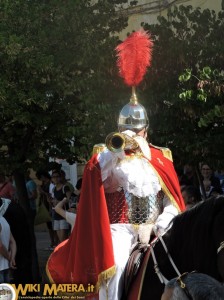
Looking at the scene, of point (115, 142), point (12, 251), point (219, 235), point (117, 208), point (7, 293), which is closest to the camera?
point (219, 235)

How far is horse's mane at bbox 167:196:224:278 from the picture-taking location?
405 cm

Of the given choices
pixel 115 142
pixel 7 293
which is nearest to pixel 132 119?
pixel 115 142

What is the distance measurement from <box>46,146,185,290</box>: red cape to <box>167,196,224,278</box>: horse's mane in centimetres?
68

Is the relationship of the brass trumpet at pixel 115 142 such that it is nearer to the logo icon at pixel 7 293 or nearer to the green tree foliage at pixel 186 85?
the logo icon at pixel 7 293

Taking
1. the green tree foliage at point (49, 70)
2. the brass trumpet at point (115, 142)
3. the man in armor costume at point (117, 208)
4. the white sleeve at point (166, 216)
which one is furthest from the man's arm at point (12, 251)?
the brass trumpet at point (115, 142)

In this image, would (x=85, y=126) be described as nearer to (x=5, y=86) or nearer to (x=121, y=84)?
(x=121, y=84)

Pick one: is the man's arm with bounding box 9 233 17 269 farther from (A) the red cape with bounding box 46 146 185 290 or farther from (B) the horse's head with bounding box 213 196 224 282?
(B) the horse's head with bounding box 213 196 224 282

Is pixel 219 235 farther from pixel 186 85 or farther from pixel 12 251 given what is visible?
pixel 186 85

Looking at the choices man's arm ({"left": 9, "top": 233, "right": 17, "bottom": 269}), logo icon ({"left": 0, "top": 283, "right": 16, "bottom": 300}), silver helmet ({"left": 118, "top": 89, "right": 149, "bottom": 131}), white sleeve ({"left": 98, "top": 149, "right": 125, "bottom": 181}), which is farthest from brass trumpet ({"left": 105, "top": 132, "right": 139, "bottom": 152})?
man's arm ({"left": 9, "top": 233, "right": 17, "bottom": 269})

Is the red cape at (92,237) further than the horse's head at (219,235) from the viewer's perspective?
Yes

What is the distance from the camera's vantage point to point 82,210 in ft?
16.9

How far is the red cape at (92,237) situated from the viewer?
4.94 m

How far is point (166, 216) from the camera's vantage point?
5066 mm

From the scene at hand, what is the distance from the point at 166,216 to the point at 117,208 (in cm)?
44
